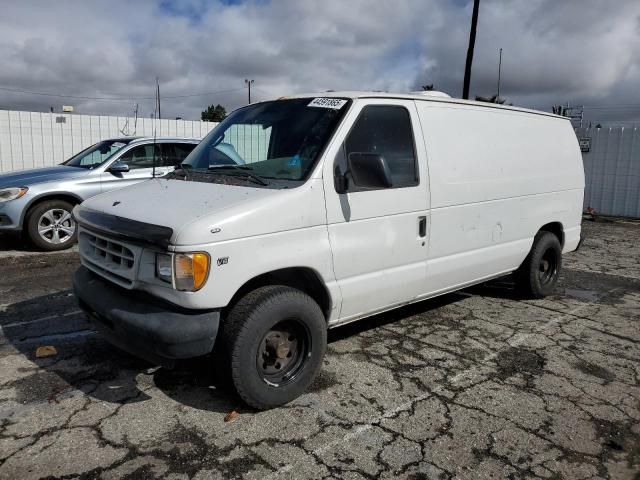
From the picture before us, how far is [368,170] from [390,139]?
23.5 inches

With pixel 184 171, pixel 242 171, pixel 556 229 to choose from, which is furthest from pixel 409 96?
pixel 556 229

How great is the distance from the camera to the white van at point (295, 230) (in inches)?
119

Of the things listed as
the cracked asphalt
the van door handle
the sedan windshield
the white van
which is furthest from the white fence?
the van door handle

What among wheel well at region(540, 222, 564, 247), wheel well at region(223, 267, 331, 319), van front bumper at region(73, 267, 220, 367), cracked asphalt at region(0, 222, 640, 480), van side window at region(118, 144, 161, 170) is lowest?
cracked asphalt at region(0, 222, 640, 480)

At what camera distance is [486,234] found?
16.0ft

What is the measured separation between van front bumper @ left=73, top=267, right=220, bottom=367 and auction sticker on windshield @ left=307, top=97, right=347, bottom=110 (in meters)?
1.73

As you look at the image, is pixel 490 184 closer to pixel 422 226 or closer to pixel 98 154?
pixel 422 226

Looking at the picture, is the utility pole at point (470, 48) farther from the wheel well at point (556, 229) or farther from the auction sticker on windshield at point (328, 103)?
the auction sticker on windshield at point (328, 103)

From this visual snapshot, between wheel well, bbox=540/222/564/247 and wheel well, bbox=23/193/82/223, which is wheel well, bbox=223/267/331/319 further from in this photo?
wheel well, bbox=23/193/82/223

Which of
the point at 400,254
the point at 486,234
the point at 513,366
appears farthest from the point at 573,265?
the point at 400,254

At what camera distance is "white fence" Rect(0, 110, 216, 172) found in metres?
13.6

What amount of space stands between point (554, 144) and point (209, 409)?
4.59 metres

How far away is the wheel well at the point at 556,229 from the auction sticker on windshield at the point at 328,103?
3.18 meters

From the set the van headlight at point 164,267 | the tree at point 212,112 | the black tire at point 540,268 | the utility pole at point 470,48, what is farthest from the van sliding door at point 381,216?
the tree at point 212,112
